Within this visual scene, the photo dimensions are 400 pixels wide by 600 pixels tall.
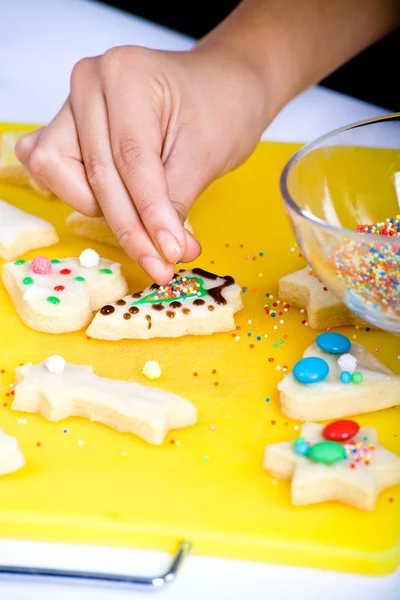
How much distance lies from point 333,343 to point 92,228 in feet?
1.48

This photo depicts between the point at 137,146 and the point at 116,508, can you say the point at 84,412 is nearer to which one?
the point at 116,508

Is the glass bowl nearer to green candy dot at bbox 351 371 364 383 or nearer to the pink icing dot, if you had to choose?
green candy dot at bbox 351 371 364 383

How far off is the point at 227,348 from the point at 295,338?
9 centimetres

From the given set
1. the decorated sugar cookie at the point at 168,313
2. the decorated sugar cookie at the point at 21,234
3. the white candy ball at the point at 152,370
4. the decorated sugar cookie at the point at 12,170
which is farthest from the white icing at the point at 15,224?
the white candy ball at the point at 152,370

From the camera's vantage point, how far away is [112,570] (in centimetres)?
85

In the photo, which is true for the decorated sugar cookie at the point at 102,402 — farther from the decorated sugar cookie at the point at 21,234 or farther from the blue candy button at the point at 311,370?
the decorated sugar cookie at the point at 21,234

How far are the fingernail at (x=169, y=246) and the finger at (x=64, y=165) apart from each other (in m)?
0.18

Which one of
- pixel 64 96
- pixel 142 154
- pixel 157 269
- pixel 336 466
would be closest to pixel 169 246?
pixel 157 269

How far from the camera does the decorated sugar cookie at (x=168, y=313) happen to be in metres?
1.14

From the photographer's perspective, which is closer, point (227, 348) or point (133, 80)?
point (227, 348)

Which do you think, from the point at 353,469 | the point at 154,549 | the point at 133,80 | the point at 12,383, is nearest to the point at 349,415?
the point at 353,469

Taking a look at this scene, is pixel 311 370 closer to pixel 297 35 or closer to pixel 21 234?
pixel 21 234

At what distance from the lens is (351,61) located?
5.55ft

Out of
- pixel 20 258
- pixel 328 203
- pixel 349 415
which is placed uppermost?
pixel 328 203
